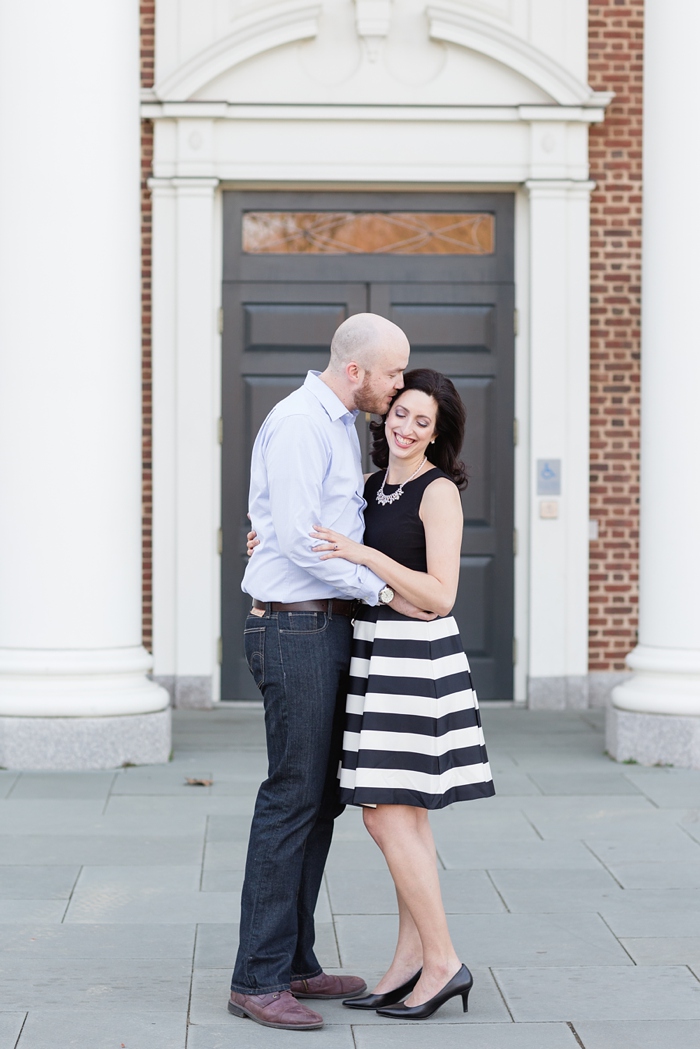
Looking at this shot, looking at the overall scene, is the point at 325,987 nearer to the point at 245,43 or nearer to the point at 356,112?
the point at 356,112

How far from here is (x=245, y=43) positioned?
845 cm

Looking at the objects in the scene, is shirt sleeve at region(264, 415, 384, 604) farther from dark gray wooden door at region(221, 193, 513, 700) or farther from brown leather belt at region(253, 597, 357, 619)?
dark gray wooden door at region(221, 193, 513, 700)

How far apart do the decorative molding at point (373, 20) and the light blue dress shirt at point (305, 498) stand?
17.9 feet

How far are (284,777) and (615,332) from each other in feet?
18.9

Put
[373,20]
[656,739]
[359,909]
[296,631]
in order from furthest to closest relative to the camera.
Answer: [373,20]
[656,739]
[359,909]
[296,631]

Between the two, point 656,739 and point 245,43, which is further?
point 245,43

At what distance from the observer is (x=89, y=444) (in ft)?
21.5

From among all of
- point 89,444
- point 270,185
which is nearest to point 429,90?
point 270,185

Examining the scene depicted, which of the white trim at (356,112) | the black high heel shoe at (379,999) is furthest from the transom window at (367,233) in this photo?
the black high heel shoe at (379,999)

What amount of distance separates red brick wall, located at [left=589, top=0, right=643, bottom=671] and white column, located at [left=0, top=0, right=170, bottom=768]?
337 cm

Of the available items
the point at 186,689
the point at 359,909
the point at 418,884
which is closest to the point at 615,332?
the point at 186,689

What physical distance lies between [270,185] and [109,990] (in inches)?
234

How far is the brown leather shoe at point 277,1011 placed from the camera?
11.4ft

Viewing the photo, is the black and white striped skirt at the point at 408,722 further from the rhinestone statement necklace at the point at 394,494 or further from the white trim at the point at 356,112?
the white trim at the point at 356,112
